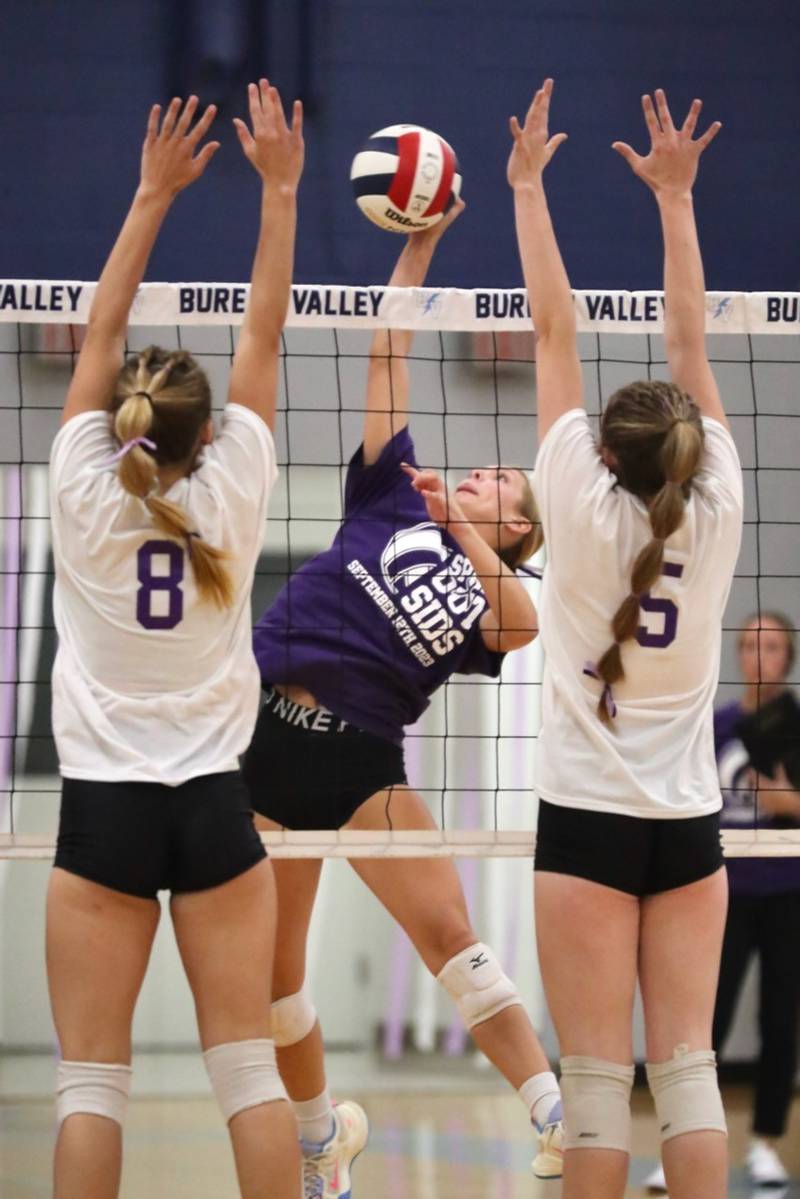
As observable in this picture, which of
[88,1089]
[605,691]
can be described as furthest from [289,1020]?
[605,691]

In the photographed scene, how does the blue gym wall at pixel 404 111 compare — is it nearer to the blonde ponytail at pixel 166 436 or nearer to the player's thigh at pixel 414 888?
the player's thigh at pixel 414 888

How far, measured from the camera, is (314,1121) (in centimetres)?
401

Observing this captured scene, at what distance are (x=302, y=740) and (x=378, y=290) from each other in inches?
42.0

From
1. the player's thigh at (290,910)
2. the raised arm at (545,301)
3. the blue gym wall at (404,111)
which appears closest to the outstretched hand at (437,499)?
the raised arm at (545,301)

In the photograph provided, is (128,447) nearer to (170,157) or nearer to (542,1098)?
(170,157)

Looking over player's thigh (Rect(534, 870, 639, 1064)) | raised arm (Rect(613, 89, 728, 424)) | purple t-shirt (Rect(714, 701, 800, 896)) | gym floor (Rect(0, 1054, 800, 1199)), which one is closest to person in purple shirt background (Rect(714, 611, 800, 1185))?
purple t-shirt (Rect(714, 701, 800, 896))

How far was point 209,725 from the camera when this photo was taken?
286cm

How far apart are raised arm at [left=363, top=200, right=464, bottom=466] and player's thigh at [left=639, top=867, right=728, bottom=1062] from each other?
4.75ft

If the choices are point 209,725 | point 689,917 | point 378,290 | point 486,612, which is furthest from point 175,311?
point 689,917

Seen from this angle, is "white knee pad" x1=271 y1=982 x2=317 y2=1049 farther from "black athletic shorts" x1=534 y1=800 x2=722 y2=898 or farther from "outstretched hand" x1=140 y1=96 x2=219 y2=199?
"outstretched hand" x1=140 y1=96 x2=219 y2=199

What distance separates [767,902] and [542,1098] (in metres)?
1.83

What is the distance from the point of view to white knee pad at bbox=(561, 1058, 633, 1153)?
2.90 m

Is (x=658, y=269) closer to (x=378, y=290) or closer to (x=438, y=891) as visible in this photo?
(x=378, y=290)

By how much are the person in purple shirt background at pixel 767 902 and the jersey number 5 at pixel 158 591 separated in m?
2.86
